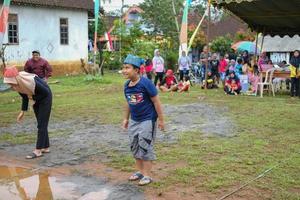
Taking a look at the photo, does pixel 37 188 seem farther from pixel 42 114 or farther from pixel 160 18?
pixel 160 18

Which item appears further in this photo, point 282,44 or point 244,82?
point 282,44

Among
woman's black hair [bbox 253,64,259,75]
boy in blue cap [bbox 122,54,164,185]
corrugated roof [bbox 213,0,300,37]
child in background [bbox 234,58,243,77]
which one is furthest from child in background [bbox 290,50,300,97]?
boy in blue cap [bbox 122,54,164,185]

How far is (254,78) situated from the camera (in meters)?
17.3

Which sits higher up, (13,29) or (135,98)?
(13,29)

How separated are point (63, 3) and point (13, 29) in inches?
145

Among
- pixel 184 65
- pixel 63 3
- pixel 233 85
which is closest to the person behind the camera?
pixel 233 85

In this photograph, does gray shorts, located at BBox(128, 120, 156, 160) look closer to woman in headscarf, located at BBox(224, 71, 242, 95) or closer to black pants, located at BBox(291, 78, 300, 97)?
black pants, located at BBox(291, 78, 300, 97)

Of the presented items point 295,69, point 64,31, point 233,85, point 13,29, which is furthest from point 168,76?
point 64,31

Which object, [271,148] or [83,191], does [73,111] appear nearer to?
[271,148]

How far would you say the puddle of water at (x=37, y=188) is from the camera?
5.41 m

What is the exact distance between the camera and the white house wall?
24.2m

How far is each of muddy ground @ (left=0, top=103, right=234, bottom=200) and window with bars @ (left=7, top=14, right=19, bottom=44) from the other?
1415cm

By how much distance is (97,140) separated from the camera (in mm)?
8531

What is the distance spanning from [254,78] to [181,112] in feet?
20.2
